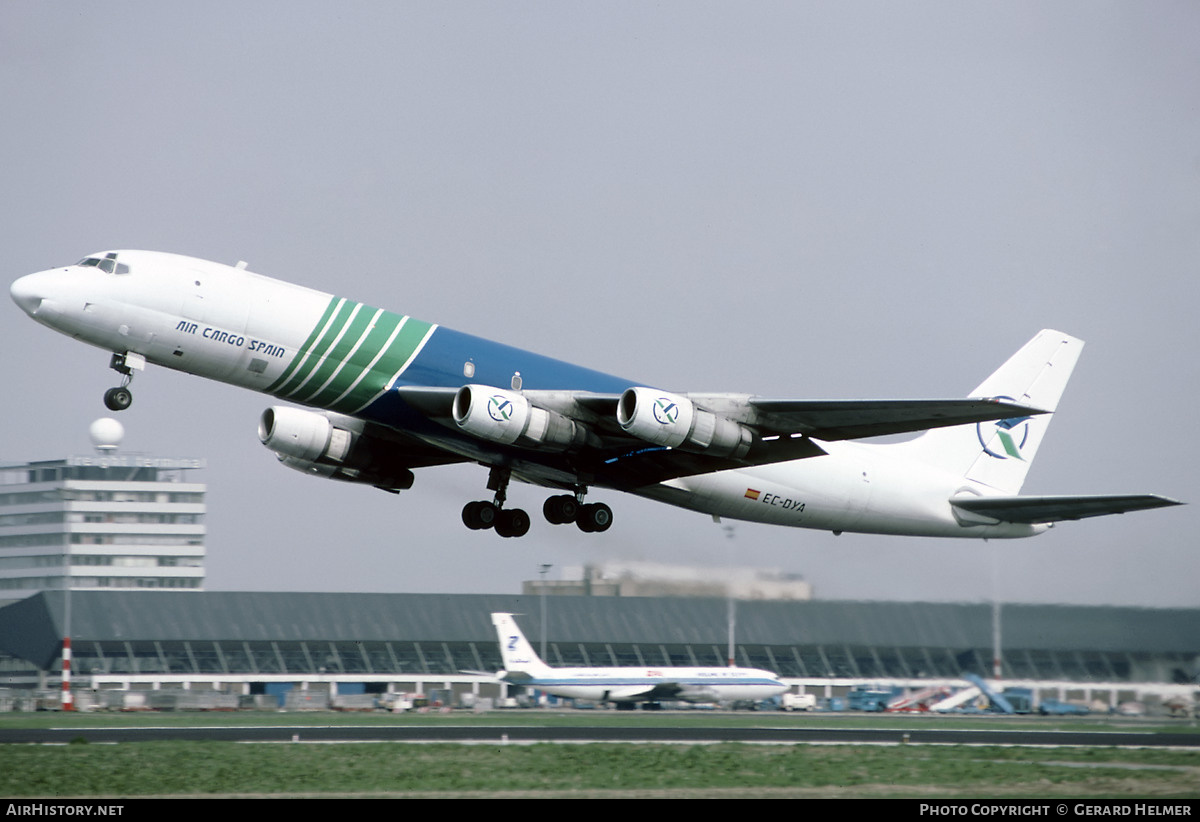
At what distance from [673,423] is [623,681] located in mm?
28503

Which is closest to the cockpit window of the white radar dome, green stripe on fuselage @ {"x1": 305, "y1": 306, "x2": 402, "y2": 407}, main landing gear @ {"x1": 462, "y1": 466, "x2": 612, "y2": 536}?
green stripe on fuselage @ {"x1": 305, "y1": 306, "x2": 402, "y2": 407}

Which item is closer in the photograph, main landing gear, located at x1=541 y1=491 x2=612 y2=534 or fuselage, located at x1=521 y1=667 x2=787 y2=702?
main landing gear, located at x1=541 y1=491 x2=612 y2=534

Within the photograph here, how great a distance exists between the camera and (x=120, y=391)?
2895 cm

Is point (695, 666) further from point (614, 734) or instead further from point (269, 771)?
point (269, 771)

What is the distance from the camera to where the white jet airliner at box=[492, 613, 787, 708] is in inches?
2179

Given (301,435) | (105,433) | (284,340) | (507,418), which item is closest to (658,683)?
(301,435)

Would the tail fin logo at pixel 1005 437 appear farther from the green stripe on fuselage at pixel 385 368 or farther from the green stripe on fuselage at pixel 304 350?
the green stripe on fuselage at pixel 304 350

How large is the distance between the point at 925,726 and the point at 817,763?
14.5 metres

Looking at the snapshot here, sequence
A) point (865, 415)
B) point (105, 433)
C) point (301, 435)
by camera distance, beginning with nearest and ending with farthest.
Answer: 1. point (865, 415)
2. point (301, 435)
3. point (105, 433)

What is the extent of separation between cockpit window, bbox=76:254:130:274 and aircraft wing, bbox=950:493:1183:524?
2110 centimetres

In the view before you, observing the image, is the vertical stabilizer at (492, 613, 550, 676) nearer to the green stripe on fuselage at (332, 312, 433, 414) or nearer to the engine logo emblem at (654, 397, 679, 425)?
the green stripe on fuselage at (332, 312, 433, 414)

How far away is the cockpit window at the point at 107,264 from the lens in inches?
1104

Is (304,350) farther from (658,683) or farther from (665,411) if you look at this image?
(658,683)

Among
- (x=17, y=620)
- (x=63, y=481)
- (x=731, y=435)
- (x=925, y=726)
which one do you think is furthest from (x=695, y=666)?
(x=63, y=481)
